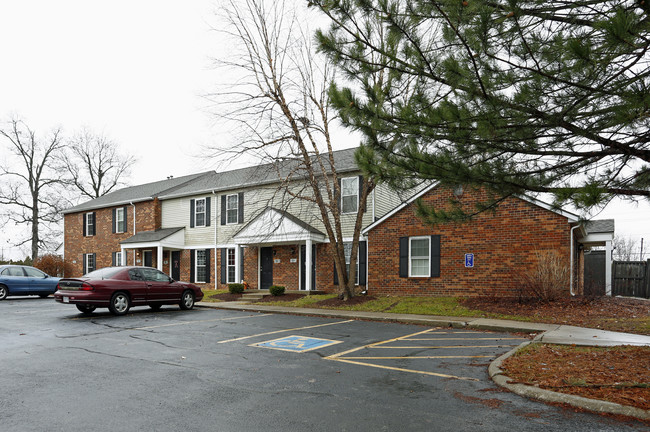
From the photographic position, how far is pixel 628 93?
5.12 metres

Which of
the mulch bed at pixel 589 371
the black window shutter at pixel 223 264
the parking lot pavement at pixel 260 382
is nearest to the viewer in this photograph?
the parking lot pavement at pixel 260 382

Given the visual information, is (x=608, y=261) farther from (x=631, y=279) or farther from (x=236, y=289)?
(x=236, y=289)

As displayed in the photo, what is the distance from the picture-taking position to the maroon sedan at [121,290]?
13.2 meters

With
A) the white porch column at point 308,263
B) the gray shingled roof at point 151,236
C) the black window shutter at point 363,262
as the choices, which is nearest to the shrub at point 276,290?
the white porch column at point 308,263

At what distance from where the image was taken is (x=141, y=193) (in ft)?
101

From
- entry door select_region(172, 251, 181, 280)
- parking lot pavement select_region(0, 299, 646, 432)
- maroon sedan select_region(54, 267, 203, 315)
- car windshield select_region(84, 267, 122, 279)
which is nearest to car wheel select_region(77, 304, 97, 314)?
maroon sedan select_region(54, 267, 203, 315)

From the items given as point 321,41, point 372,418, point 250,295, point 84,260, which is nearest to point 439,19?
point 321,41

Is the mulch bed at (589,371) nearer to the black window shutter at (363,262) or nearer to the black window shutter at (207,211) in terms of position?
the black window shutter at (363,262)

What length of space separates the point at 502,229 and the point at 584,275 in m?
10.6

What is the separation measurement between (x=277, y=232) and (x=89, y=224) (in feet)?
59.4

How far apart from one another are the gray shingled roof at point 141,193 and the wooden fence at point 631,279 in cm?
2338

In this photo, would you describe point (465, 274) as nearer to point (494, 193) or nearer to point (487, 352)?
point (487, 352)

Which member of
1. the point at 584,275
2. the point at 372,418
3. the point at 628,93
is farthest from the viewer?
the point at 584,275

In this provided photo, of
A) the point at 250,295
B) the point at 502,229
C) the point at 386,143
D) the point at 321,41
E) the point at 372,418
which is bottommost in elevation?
the point at 250,295
